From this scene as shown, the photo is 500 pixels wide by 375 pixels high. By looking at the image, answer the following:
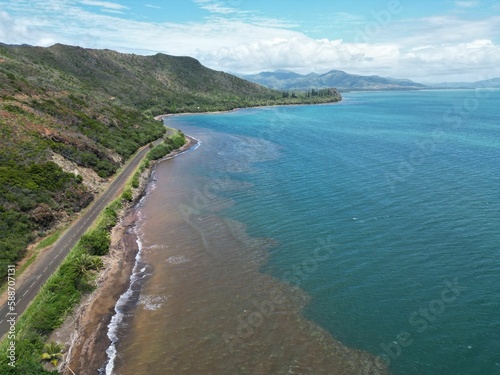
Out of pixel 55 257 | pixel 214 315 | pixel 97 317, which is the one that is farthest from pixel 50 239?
pixel 214 315

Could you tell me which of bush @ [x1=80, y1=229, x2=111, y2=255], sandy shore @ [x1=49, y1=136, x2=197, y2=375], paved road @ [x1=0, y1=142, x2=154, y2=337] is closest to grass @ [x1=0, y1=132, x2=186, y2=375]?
bush @ [x1=80, y1=229, x2=111, y2=255]

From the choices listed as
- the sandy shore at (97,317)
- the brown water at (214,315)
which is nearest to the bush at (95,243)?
the sandy shore at (97,317)

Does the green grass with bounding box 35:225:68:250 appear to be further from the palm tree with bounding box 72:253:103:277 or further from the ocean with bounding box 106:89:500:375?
the ocean with bounding box 106:89:500:375

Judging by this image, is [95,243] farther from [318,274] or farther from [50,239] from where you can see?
[318,274]

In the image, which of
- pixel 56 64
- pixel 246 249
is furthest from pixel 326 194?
pixel 56 64

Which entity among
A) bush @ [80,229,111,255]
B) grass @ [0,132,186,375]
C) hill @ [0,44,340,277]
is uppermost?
hill @ [0,44,340,277]
